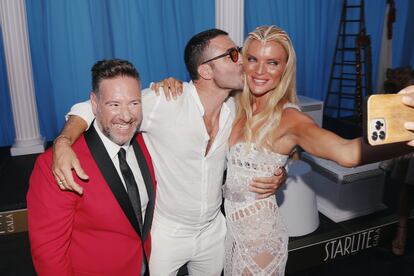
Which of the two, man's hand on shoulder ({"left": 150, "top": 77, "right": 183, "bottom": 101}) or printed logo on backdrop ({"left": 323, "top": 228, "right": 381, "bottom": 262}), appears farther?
printed logo on backdrop ({"left": 323, "top": 228, "right": 381, "bottom": 262})

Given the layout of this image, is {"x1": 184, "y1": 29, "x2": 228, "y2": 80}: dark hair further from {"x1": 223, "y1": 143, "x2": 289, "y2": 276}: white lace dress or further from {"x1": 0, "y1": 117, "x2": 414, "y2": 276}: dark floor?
{"x1": 0, "y1": 117, "x2": 414, "y2": 276}: dark floor

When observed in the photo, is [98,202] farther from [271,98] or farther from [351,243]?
[351,243]

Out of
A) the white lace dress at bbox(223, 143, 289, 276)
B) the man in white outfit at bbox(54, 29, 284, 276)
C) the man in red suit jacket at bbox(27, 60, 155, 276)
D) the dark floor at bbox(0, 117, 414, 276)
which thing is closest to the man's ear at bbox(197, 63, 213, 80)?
the man in white outfit at bbox(54, 29, 284, 276)

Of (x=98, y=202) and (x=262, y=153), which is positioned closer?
(x=98, y=202)

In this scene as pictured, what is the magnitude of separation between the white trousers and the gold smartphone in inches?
54.1

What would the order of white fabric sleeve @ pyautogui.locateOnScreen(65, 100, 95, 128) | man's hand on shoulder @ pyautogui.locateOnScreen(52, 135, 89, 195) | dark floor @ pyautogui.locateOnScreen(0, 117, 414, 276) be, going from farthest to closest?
dark floor @ pyautogui.locateOnScreen(0, 117, 414, 276) < white fabric sleeve @ pyautogui.locateOnScreen(65, 100, 95, 128) < man's hand on shoulder @ pyautogui.locateOnScreen(52, 135, 89, 195)

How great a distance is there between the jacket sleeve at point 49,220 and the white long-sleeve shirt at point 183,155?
457 millimetres

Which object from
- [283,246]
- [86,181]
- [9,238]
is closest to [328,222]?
[283,246]

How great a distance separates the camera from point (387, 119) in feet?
2.64

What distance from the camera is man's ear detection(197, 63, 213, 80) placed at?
2.07m

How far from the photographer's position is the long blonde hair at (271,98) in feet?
6.24

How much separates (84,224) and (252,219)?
824mm

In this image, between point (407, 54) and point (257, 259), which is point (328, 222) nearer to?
point (257, 259)

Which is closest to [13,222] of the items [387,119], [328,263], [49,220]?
[49,220]
